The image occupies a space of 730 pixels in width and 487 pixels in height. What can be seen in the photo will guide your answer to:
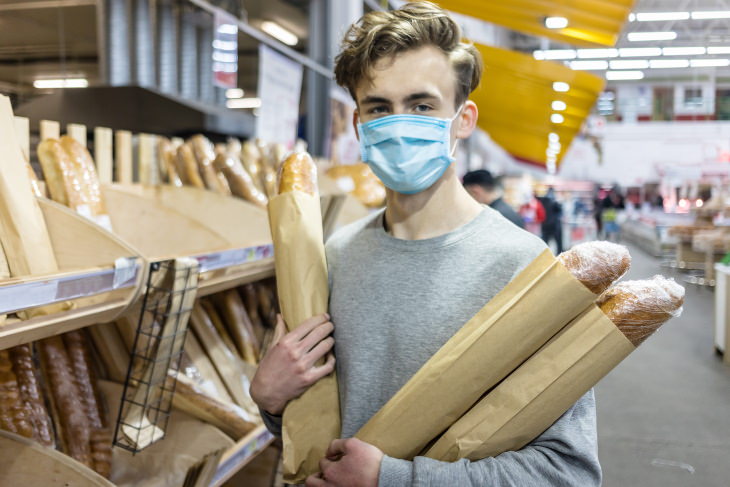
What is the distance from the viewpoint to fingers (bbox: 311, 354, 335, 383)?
122cm

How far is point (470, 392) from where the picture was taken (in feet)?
3.45

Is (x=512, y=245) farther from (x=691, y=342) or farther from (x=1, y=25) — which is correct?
(x=1, y=25)

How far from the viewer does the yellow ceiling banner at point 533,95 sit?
718cm

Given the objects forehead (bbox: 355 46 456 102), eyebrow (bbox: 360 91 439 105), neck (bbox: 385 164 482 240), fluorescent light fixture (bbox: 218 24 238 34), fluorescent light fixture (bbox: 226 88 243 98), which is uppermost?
fluorescent light fixture (bbox: 226 88 243 98)

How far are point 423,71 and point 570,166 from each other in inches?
950

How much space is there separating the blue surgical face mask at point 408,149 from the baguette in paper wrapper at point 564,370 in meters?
0.41

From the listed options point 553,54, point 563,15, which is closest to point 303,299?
point 563,15

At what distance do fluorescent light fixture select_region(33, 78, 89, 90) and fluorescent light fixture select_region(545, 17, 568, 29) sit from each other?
355cm

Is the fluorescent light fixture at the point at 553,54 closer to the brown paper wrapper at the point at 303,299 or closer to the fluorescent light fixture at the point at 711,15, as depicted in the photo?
the fluorescent light fixture at the point at 711,15

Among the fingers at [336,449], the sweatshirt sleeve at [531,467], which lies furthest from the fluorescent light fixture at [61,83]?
the sweatshirt sleeve at [531,467]

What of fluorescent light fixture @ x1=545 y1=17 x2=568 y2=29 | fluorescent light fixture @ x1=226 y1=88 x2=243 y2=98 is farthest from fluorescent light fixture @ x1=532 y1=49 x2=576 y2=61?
fluorescent light fixture @ x1=226 y1=88 x2=243 y2=98

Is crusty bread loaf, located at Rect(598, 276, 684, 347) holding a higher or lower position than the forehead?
lower

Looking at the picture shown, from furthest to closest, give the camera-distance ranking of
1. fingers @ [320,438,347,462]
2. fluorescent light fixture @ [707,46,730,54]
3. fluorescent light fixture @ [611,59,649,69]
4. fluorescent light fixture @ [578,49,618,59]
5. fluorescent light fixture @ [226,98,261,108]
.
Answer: fluorescent light fixture @ [226,98,261,108] < fluorescent light fixture @ [578,49,618,59] < fluorescent light fixture @ [611,59,649,69] < fluorescent light fixture @ [707,46,730,54] < fingers @ [320,438,347,462]

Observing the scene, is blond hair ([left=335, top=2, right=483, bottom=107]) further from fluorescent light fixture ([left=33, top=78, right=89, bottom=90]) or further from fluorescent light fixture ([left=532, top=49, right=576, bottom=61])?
fluorescent light fixture ([left=532, top=49, right=576, bottom=61])
